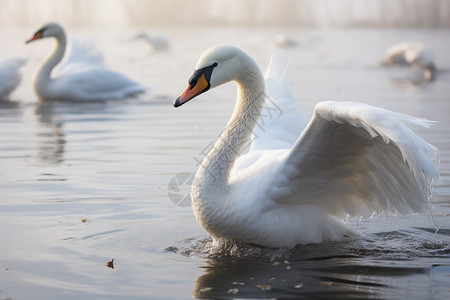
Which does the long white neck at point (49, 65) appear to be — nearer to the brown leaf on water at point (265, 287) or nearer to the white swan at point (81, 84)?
the white swan at point (81, 84)

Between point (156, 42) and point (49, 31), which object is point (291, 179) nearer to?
point (49, 31)

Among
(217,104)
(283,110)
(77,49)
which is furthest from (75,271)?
(77,49)

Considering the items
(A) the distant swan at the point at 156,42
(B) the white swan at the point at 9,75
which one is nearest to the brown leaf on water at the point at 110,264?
(B) the white swan at the point at 9,75

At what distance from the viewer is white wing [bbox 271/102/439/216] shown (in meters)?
4.79

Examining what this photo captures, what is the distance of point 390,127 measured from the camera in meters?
4.69

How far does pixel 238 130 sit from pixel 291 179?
25.0 inches

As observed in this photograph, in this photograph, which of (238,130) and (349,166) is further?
(238,130)

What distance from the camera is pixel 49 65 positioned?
632 inches

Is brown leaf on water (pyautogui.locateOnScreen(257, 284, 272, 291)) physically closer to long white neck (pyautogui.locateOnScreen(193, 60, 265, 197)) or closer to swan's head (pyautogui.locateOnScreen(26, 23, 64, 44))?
long white neck (pyautogui.locateOnScreen(193, 60, 265, 197))

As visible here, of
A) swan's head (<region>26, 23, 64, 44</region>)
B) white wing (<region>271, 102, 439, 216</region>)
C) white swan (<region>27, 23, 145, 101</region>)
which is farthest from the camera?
swan's head (<region>26, 23, 64, 44</region>)

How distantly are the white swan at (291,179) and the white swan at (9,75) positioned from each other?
414 inches

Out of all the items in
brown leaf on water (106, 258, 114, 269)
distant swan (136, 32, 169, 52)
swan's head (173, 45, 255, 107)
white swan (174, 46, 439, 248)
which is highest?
swan's head (173, 45, 255, 107)

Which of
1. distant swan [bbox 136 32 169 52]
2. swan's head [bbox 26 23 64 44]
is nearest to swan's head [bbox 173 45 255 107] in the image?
swan's head [bbox 26 23 64 44]

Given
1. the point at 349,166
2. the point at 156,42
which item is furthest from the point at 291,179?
the point at 156,42
